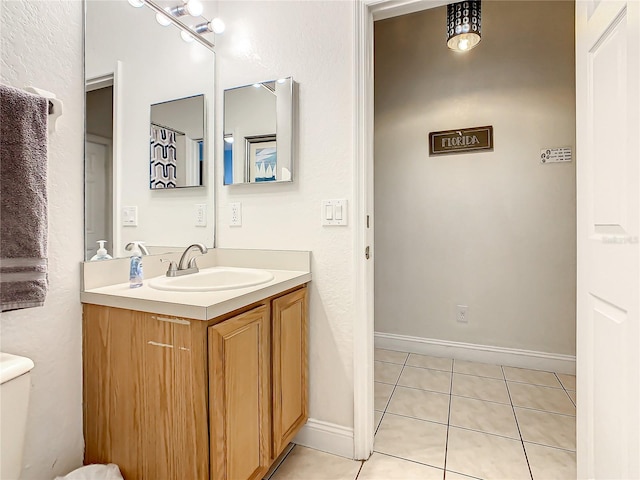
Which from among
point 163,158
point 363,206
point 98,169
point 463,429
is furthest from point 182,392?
point 463,429

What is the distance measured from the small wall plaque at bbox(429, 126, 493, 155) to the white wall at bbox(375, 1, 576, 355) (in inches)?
2.0

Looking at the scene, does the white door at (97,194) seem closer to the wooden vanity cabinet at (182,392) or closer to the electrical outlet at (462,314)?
the wooden vanity cabinet at (182,392)

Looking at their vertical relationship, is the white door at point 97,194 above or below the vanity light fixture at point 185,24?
below

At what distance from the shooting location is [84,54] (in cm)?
124

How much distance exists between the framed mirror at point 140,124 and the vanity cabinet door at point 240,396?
627 millimetres

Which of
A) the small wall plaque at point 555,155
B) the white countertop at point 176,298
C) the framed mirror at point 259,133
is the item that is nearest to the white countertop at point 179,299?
the white countertop at point 176,298

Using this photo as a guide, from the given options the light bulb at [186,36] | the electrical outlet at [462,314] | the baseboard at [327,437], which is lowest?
the baseboard at [327,437]

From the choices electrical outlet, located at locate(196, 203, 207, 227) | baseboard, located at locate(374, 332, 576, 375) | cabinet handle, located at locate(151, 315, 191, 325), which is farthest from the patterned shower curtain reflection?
baseboard, located at locate(374, 332, 576, 375)

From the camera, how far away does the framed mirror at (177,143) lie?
62.8 inches

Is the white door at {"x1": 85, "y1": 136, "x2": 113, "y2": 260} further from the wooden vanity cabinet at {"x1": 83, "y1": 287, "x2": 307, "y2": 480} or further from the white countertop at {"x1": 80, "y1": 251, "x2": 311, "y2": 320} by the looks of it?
the wooden vanity cabinet at {"x1": 83, "y1": 287, "x2": 307, "y2": 480}

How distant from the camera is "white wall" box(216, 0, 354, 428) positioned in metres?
1.56

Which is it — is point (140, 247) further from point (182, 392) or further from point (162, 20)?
point (162, 20)

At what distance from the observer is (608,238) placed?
Result: 1.00 metres

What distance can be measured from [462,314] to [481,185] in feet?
3.20
